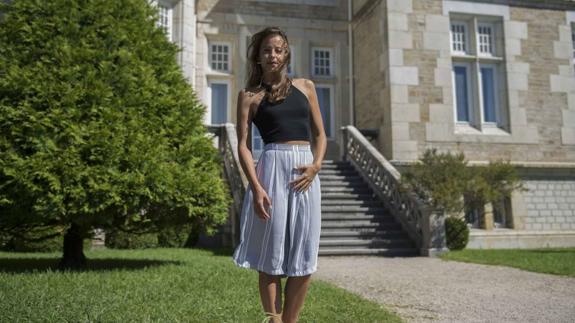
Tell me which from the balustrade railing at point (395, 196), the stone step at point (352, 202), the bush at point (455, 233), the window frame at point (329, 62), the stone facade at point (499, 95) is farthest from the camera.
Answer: the window frame at point (329, 62)

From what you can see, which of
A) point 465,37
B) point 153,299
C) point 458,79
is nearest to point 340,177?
point 458,79

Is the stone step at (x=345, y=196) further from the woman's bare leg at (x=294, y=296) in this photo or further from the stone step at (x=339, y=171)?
the woman's bare leg at (x=294, y=296)

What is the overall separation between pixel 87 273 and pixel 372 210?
754cm

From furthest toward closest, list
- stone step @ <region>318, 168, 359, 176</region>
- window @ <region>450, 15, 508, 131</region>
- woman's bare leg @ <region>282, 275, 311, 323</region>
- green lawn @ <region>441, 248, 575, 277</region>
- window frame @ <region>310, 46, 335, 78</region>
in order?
window frame @ <region>310, 46, 335, 78</region>
window @ <region>450, 15, 508, 131</region>
stone step @ <region>318, 168, 359, 176</region>
green lawn @ <region>441, 248, 575, 277</region>
woman's bare leg @ <region>282, 275, 311, 323</region>

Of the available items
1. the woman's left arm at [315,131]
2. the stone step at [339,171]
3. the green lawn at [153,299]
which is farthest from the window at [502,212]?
the woman's left arm at [315,131]

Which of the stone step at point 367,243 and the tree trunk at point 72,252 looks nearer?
the tree trunk at point 72,252

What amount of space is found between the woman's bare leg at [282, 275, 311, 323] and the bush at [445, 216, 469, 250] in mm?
9663

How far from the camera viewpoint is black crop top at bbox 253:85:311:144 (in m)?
2.88

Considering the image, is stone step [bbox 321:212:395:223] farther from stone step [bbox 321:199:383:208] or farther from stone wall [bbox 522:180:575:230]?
stone wall [bbox 522:180:575:230]

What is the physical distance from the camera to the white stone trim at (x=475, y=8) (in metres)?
14.7

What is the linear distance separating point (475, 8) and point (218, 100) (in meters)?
8.69

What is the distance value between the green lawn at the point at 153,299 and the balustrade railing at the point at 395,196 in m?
5.07

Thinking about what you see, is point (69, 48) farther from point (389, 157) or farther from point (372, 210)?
point (389, 157)

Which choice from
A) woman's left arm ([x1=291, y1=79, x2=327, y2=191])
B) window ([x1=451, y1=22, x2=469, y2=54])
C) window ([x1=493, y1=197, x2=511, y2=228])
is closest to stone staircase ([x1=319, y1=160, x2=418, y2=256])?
window ([x1=493, y1=197, x2=511, y2=228])
